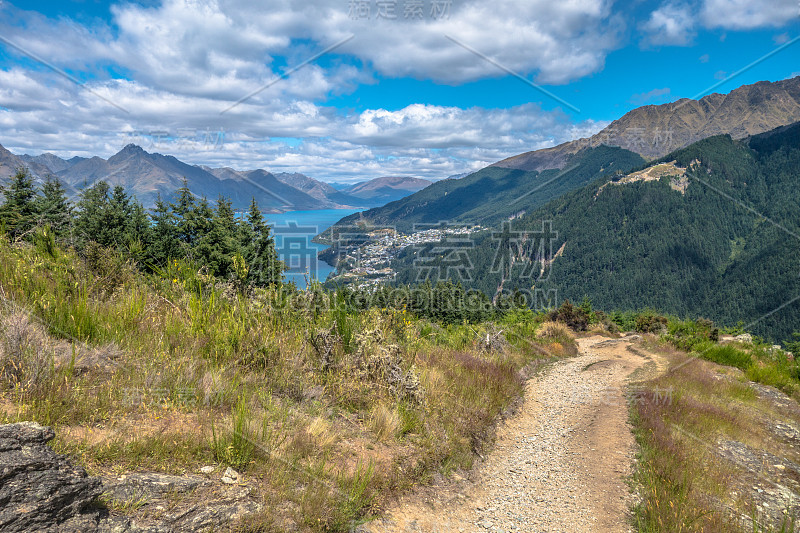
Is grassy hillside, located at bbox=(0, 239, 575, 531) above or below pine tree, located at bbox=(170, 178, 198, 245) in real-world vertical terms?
below

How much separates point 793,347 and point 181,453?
82.9ft

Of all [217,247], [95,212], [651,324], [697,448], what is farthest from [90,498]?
[651,324]

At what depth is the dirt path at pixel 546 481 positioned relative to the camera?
4148 mm

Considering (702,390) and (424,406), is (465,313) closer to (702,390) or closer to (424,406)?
(702,390)

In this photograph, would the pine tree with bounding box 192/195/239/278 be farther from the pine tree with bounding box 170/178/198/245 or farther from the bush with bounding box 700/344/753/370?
the bush with bounding box 700/344/753/370

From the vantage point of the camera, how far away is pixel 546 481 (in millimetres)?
5285

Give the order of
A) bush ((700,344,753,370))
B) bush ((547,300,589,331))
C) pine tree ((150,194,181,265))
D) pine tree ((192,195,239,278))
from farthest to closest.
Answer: bush ((547,300,589,331)), pine tree ((150,194,181,265)), pine tree ((192,195,239,278)), bush ((700,344,753,370))

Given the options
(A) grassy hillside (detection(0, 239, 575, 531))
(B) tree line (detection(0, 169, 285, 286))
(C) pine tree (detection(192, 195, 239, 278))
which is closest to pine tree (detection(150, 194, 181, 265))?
(B) tree line (detection(0, 169, 285, 286))

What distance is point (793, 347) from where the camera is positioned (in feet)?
58.5

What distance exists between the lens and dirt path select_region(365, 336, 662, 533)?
4.15m

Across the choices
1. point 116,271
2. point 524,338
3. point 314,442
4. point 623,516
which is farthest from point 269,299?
point 524,338

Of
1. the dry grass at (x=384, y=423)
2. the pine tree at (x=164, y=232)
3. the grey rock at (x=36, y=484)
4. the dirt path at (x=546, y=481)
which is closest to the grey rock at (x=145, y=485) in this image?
the grey rock at (x=36, y=484)

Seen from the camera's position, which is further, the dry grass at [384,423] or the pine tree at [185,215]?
the pine tree at [185,215]

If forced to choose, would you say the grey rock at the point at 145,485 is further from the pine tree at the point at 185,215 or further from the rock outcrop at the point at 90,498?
the pine tree at the point at 185,215
